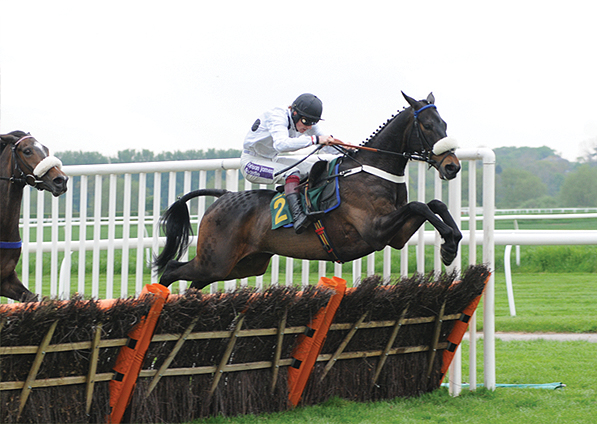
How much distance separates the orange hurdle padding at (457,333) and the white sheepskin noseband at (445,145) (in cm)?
98

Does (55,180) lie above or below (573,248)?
above

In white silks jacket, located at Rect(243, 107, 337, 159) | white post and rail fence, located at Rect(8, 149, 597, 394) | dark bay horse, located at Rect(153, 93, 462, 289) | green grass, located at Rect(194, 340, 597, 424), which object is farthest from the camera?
white post and rail fence, located at Rect(8, 149, 597, 394)

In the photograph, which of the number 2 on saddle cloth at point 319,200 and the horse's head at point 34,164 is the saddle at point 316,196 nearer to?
the number 2 on saddle cloth at point 319,200

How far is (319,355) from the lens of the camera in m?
3.86

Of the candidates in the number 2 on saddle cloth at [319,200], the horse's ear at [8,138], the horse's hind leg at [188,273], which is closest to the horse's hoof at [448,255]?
the number 2 on saddle cloth at [319,200]

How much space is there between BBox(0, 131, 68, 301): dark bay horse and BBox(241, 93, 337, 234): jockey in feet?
3.99

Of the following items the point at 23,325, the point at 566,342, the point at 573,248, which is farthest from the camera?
the point at 573,248

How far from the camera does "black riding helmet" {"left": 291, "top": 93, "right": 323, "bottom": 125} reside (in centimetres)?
434

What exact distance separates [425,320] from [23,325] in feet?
7.74

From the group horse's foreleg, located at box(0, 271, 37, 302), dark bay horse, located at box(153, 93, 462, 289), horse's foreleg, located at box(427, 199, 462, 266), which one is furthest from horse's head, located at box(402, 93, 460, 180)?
horse's foreleg, located at box(0, 271, 37, 302)

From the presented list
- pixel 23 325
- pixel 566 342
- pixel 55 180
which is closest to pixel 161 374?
pixel 23 325

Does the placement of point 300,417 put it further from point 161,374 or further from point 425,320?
point 425,320

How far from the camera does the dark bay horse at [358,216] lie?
3.93 m

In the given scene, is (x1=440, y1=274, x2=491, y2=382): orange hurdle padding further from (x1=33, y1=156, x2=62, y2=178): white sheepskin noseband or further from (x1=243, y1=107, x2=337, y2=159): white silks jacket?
(x1=33, y1=156, x2=62, y2=178): white sheepskin noseband
